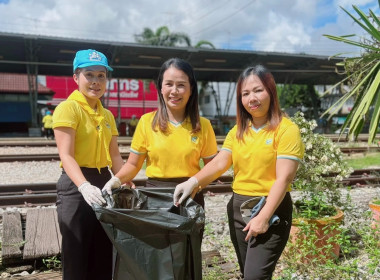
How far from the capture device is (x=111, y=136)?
8.66 feet

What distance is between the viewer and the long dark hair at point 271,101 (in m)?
2.20

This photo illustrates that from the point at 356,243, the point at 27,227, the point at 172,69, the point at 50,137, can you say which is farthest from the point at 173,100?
the point at 50,137

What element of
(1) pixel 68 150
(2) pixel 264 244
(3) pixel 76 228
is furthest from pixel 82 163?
(2) pixel 264 244

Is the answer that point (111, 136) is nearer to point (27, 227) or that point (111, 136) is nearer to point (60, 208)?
point (60, 208)

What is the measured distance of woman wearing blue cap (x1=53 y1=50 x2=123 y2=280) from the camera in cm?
225

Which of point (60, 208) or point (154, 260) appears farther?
point (60, 208)

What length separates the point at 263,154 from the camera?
7.14 ft

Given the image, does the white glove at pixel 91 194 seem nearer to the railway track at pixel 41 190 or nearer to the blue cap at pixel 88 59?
the blue cap at pixel 88 59

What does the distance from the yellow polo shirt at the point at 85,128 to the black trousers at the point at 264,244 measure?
0.97m

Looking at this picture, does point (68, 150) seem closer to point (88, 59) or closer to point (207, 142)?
point (88, 59)

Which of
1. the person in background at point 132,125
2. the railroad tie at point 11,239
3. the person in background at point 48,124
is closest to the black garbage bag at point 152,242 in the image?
the railroad tie at point 11,239

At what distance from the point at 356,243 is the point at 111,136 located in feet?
10.7

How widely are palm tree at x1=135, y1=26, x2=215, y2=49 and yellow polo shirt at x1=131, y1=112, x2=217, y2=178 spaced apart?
28.8 meters

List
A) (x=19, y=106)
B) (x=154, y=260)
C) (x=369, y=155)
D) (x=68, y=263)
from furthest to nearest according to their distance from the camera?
(x=19, y=106) < (x=369, y=155) < (x=68, y=263) < (x=154, y=260)
